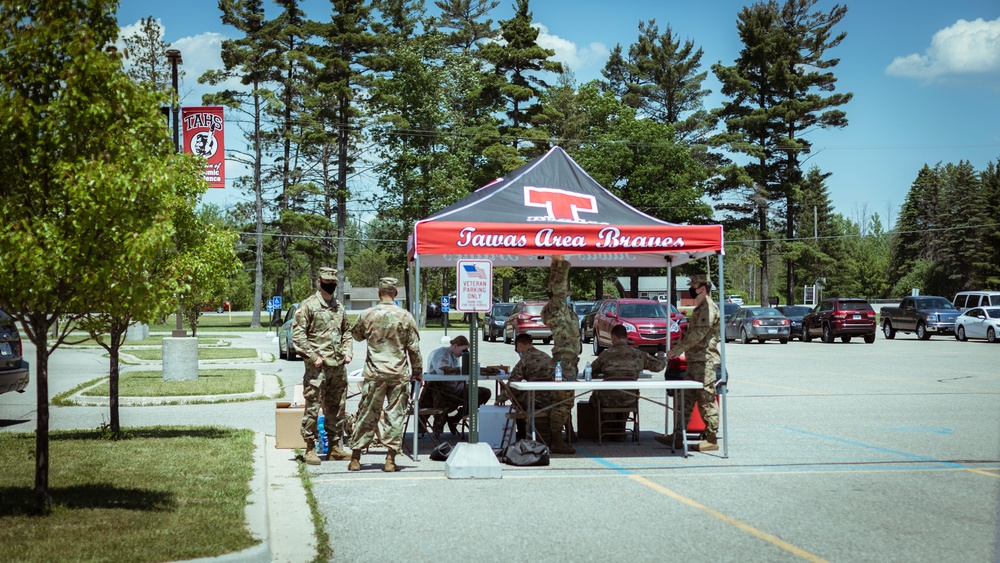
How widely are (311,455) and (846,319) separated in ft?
109

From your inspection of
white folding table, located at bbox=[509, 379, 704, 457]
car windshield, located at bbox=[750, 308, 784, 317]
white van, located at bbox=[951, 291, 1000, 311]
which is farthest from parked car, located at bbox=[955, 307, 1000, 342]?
white folding table, located at bbox=[509, 379, 704, 457]

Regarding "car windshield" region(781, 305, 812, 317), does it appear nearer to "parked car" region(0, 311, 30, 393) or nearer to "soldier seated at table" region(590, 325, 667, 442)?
"soldier seated at table" region(590, 325, 667, 442)

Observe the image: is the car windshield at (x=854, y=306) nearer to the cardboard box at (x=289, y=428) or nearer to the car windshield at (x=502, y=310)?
the car windshield at (x=502, y=310)

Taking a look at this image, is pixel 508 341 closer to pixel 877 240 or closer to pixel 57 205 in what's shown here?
pixel 57 205

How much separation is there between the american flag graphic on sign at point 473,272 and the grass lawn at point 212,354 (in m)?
19.3

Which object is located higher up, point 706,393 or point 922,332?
point 706,393

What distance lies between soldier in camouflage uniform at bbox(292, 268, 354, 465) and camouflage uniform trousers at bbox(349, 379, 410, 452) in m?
0.42

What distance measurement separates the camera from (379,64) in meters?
64.8

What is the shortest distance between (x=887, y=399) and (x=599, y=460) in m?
8.58

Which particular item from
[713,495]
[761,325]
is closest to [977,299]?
[761,325]

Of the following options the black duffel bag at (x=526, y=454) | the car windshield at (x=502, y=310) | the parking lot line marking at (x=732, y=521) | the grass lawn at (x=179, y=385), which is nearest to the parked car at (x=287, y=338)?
the grass lawn at (x=179, y=385)

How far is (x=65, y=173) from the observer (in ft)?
23.2

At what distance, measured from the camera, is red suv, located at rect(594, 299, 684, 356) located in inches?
1256

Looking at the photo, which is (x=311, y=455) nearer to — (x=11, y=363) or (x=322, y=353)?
(x=322, y=353)
